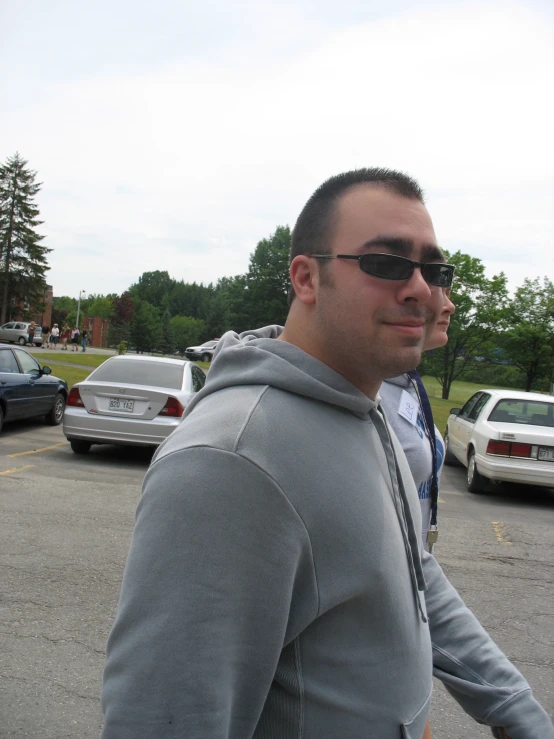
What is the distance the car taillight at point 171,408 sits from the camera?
30.3 feet

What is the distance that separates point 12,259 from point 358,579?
218ft

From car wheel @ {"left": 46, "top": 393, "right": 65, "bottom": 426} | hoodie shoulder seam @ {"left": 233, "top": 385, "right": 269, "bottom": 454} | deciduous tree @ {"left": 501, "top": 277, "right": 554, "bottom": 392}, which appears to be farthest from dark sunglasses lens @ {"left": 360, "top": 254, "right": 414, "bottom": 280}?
deciduous tree @ {"left": 501, "top": 277, "right": 554, "bottom": 392}

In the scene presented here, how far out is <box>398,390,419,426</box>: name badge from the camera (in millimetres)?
2525

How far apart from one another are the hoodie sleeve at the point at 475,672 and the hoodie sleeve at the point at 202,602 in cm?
80

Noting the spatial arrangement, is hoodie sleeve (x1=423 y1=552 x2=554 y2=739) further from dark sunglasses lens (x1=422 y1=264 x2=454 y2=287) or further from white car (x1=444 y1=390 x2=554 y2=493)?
white car (x1=444 y1=390 x2=554 y2=493)

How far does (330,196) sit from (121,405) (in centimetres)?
828

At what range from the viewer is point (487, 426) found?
970 centimetres

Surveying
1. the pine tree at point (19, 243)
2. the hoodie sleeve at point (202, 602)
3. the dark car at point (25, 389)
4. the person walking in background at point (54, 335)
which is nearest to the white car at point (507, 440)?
the dark car at point (25, 389)

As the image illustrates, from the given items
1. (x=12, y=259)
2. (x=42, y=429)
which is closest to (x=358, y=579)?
(x=42, y=429)

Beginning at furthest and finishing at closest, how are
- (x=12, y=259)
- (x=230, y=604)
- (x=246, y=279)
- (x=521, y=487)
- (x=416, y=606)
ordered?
(x=246, y=279) < (x=12, y=259) < (x=521, y=487) < (x=416, y=606) < (x=230, y=604)

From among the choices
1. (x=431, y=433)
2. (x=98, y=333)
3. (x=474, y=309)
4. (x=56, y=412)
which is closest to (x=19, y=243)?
(x=98, y=333)

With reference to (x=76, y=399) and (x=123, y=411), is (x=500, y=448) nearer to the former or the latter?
(x=123, y=411)

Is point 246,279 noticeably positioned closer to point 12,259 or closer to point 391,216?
point 12,259

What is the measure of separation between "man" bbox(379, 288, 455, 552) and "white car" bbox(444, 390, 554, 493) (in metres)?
6.87
